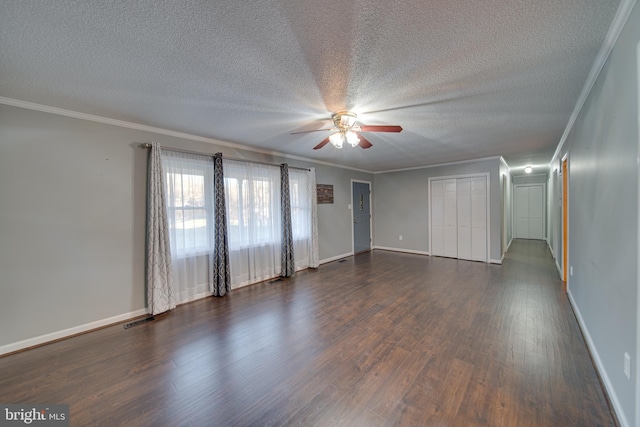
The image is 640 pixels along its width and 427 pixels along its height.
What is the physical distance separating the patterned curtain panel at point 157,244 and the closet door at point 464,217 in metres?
6.16

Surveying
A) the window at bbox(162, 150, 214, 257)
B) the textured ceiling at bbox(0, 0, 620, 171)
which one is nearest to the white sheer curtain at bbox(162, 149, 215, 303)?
the window at bbox(162, 150, 214, 257)

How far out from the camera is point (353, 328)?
2.73m

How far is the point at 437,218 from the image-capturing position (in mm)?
6371

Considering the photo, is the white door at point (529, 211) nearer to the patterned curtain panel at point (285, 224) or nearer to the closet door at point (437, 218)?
the closet door at point (437, 218)

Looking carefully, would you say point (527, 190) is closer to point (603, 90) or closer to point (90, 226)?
point (603, 90)

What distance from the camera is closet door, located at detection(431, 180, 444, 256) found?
6.29m

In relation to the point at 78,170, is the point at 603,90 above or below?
above

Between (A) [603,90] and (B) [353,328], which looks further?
(B) [353,328]

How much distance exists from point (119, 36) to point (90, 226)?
2288 mm

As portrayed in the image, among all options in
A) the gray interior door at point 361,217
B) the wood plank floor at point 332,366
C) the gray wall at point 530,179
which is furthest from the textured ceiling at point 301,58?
the gray wall at point 530,179

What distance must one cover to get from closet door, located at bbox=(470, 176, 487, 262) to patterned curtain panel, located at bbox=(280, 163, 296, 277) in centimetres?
437

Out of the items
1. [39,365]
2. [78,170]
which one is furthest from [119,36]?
[39,365]

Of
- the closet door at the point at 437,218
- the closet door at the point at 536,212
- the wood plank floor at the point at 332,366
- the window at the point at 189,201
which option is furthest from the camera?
the closet door at the point at 536,212

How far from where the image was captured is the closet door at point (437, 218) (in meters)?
6.29
